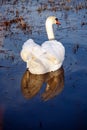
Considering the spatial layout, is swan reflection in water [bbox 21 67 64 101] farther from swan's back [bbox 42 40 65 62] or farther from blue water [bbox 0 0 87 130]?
swan's back [bbox 42 40 65 62]

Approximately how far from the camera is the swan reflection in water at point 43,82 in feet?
25.8

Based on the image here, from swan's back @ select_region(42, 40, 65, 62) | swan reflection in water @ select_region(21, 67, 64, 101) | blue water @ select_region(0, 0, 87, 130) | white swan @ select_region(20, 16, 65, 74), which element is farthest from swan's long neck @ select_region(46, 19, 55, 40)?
swan reflection in water @ select_region(21, 67, 64, 101)

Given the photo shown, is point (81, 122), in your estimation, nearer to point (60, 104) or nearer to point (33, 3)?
point (60, 104)

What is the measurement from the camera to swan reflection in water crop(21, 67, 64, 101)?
788 cm

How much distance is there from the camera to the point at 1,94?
7.93m

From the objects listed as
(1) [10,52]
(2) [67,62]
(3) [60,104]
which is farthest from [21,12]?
(3) [60,104]

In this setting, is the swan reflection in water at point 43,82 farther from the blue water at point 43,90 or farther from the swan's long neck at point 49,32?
the swan's long neck at point 49,32

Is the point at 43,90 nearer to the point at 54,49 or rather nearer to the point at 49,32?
the point at 54,49

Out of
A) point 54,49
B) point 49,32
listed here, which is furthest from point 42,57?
point 49,32

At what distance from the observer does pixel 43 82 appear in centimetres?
858

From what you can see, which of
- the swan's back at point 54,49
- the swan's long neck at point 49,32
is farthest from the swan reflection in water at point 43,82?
the swan's long neck at point 49,32

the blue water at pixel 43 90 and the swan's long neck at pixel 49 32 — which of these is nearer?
the blue water at pixel 43 90

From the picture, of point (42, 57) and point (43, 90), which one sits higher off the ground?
→ point (42, 57)

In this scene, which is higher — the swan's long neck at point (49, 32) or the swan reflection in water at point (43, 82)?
the swan's long neck at point (49, 32)
